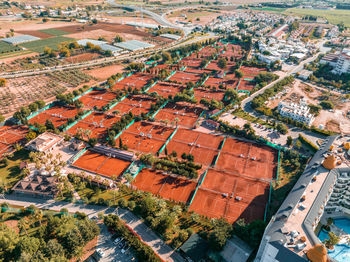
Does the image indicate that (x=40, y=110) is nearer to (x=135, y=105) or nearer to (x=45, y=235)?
(x=135, y=105)

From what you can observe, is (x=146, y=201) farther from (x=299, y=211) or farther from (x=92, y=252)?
(x=299, y=211)

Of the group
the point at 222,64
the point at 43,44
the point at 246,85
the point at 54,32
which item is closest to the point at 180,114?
the point at 246,85

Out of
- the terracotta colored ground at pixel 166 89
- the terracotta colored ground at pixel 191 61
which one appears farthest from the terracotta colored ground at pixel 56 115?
the terracotta colored ground at pixel 191 61

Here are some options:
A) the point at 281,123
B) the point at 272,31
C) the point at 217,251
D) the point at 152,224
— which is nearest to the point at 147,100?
the point at 281,123

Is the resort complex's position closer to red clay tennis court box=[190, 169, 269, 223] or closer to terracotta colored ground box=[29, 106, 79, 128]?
red clay tennis court box=[190, 169, 269, 223]

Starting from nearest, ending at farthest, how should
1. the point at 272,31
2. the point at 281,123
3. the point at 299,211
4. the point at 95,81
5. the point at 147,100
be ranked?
the point at 299,211, the point at 281,123, the point at 147,100, the point at 95,81, the point at 272,31
